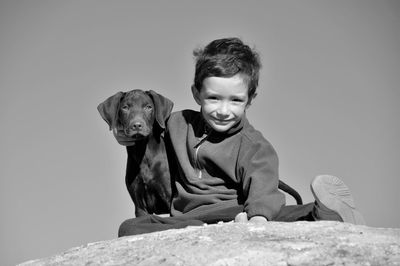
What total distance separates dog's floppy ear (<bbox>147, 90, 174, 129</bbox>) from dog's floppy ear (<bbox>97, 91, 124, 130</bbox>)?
35 cm

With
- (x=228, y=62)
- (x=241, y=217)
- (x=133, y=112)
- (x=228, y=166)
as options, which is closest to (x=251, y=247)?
(x=241, y=217)

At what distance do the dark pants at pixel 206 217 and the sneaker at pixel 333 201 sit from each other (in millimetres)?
200

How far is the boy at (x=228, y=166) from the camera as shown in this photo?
5.16 metres

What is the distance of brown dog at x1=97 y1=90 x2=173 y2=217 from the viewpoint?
6254mm

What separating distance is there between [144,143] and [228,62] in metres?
1.41

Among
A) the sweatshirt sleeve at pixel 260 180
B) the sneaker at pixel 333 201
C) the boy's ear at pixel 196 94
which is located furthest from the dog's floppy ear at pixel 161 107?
the sneaker at pixel 333 201

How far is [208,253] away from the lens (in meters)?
3.63

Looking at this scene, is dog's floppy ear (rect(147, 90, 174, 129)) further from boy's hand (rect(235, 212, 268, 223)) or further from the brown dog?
boy's hand (rect(235, 212, 268, 223))

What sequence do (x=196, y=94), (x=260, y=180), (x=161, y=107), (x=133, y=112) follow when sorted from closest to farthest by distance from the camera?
(x=260, y=180) < (x=196, y=94) < (x=133, y=112) < (x=161, y=107)

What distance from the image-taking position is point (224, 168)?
221 inches

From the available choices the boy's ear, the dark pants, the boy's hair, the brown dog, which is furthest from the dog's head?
the dark pants

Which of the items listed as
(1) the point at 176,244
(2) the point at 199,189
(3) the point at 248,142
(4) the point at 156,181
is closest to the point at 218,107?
(3) the point at 248,142

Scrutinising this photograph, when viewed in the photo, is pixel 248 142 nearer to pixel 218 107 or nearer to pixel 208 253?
pixel 218 107

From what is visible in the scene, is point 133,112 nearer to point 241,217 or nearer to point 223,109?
point 223,109
